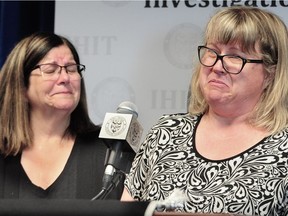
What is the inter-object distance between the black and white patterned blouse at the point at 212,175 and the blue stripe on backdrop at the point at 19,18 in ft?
5.18

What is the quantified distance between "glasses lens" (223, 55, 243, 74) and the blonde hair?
0.13ft

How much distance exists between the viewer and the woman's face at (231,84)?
1874 millimetres

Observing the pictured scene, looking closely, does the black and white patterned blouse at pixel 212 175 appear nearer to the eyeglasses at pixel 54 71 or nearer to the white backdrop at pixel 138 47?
the eyeglasses at pixel 54 71

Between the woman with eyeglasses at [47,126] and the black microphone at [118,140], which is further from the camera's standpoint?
the woman with eyeglasses at [47,126]

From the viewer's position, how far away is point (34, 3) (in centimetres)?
340

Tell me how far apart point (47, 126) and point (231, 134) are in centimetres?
110

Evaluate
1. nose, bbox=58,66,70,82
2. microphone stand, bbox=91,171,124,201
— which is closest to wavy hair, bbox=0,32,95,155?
nose, bbox=58,66,70,82

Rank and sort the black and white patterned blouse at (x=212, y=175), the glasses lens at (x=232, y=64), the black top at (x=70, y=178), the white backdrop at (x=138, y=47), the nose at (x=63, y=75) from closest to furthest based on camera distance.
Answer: the black and white patterned blouse at (x=212, y=175) < the glasses lens at (x=232, y=64) < the black top at (x=70, y=178) < the nose at (x=63, y=75) < the white backdrop at (x=138, y=47)

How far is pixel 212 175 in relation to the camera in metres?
1.81

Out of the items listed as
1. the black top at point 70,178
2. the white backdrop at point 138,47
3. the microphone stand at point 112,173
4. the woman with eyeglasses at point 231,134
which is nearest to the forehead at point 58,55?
the white backdrop at point 138,47

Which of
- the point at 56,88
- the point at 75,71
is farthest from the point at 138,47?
the point at 56,88

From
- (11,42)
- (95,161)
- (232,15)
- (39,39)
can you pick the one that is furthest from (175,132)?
(11,42)

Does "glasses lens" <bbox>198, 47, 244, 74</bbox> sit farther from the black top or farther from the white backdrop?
the white backdrop

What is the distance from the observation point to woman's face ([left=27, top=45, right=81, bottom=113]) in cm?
276
